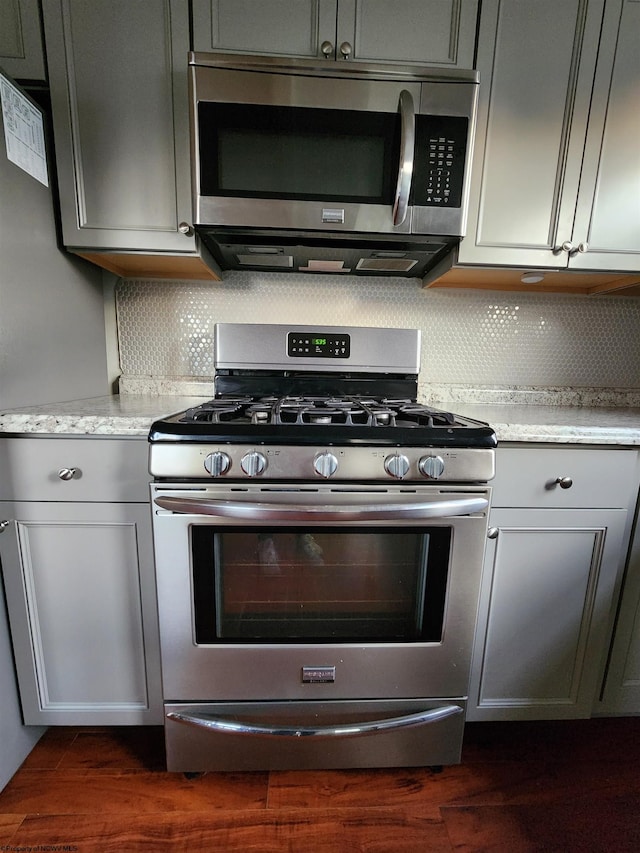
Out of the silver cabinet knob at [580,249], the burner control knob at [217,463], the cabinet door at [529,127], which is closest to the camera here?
the burner control knob at [217,463]

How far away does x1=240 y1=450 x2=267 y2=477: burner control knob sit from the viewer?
827mm

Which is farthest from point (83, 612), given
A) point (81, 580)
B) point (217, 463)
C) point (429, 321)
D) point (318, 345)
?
point (429, 321)

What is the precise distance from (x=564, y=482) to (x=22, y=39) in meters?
1.84

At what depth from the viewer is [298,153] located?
102 cm

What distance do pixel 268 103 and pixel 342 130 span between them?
0.66 ft

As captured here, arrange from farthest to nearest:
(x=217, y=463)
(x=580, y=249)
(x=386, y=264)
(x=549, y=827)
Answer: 1. (x=386, y=264)
2. (x=580, y=249)
3. (x=549, y=827)
4. (x=217, y=463)

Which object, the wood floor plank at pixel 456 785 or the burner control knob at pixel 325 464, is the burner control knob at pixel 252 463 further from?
the wood floor plank at pixel 456 785

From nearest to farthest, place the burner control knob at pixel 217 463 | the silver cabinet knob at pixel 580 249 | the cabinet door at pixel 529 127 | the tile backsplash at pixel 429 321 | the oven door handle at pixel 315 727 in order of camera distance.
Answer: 1. the burner control knob at pixel 217 463
2. the oven door handle at pixel 315 727
3. the cabinet door at pixel 529 127
4. the silver cabinet knob at pixel 580 249
5. the tile backsplash at pixel 429 321

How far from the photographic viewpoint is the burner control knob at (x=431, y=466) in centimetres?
85

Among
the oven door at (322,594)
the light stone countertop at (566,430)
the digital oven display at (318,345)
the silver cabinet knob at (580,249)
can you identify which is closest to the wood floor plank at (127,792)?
the oven door at (322,594)

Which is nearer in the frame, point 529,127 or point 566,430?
point 566,430

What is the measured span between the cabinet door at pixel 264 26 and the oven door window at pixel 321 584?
1269 mm

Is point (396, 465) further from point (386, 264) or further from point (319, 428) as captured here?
point (386, 264)

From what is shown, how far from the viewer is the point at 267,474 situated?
33.2 inches
